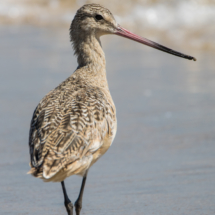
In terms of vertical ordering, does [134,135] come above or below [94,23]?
below

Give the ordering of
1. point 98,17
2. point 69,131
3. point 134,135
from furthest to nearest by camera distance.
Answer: point 134,135 → point 98,17 → point 69,131

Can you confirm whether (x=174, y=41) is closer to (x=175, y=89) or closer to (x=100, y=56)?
(x=175, y=89)

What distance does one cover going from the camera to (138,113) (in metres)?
7.46

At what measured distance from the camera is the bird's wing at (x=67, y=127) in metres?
4.06

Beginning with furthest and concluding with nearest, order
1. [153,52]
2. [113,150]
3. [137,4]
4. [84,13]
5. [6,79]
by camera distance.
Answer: [137,4] → [153,52] → [6,79] → [113,150] → [84,13]

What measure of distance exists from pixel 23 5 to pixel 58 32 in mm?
3542

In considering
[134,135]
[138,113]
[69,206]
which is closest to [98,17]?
[134,135]

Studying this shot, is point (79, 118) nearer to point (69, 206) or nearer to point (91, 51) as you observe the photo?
point (69, 206)

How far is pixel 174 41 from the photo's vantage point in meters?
11.9

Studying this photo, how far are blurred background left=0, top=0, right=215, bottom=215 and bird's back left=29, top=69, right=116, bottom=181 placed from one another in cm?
83

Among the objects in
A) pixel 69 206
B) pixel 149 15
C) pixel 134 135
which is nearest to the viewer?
pixel 69 206

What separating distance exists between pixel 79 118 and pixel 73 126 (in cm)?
13

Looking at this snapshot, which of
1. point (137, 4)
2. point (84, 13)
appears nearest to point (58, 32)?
point (137, 4)

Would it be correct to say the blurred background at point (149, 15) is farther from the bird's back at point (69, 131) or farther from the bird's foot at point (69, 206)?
the bird's foot at point (69, 206)
